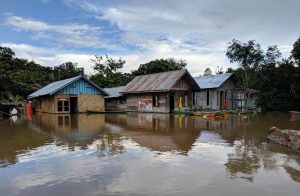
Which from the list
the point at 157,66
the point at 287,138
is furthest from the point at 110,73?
the point at 287,138

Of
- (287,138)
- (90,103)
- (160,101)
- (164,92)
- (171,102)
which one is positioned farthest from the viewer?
(90,103)

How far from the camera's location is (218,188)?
6.64 meters

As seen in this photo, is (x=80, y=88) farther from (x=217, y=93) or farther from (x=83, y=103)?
(x=217, y=93)

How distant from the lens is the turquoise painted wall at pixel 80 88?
31.2m

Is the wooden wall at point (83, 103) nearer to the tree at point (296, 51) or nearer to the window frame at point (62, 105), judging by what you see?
the window frame at point (62, 105)

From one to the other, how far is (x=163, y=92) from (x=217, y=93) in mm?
5940

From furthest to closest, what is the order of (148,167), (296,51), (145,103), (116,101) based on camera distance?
(116,101) → (145,103) → (296,51) → (148,167)

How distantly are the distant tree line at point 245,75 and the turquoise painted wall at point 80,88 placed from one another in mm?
11630

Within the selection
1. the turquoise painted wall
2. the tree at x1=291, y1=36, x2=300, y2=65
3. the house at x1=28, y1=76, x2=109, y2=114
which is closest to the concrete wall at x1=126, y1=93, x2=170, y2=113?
the house at x1=28, y1=76, x2=109, y2=114

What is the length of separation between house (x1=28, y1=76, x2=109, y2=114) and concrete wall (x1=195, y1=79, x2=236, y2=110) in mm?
9348

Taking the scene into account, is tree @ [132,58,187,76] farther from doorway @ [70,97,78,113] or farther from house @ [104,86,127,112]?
doorway @ [70,97,78,113]

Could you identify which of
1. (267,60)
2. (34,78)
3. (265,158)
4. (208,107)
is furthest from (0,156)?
(34,78)

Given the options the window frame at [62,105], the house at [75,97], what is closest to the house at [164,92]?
the house at [75,97]

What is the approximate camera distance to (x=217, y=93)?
32.7 meters
